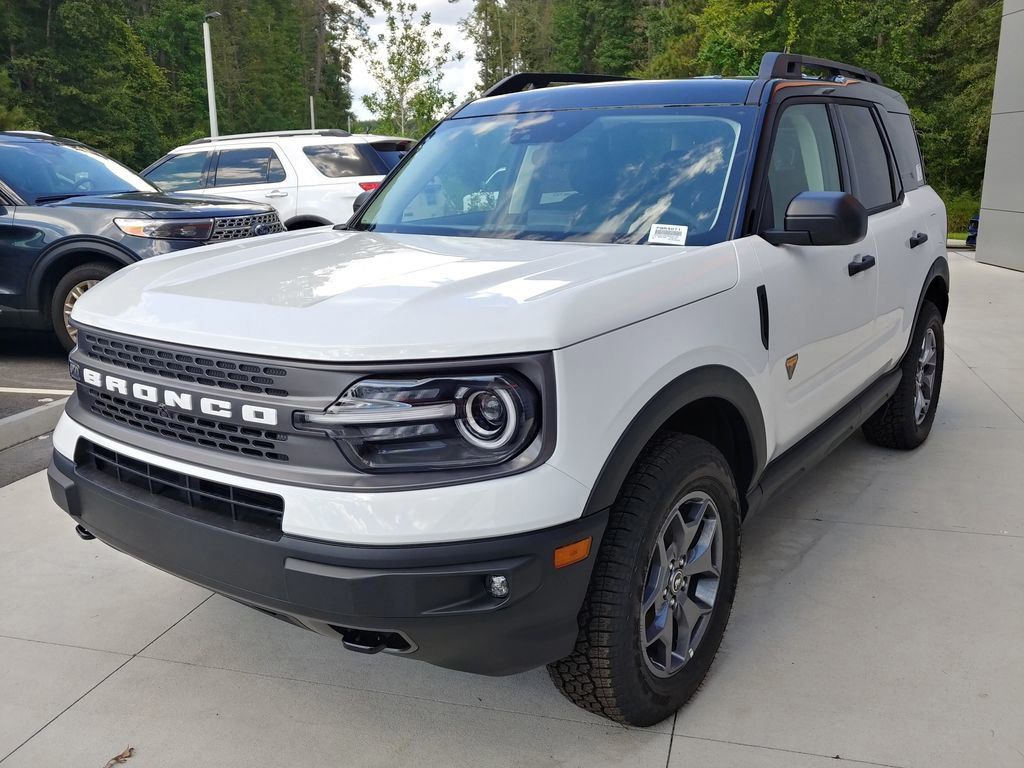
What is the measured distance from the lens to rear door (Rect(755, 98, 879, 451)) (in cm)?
304

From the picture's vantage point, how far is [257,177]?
36.2 ft

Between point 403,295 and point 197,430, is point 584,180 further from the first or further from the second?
point 197,430

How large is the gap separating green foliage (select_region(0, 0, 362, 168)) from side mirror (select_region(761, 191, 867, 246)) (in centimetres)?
3879

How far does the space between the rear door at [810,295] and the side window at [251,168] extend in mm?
8432

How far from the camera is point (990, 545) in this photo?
151 inches

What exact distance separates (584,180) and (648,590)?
4.86ft

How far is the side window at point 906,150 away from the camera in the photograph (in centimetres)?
452

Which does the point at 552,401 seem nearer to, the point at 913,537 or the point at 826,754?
the point at 826,754

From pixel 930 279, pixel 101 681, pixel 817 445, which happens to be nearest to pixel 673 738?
pixel 817 445

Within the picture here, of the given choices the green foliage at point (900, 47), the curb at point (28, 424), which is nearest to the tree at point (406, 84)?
the green foliage at point (900, 47)

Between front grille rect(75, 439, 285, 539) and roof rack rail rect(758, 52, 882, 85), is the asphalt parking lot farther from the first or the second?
roof rack rail rect(758, 52, 882, 85)

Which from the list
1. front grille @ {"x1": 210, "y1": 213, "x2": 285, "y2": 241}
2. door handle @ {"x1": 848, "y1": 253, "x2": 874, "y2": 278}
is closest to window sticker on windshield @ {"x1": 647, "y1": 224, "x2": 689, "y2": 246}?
door handle @ {"x1": 848, "y1": 253, "x2": 874, "y2": 278}

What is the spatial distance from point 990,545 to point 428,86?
95.1ft

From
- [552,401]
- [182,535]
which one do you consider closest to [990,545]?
[552,401]
